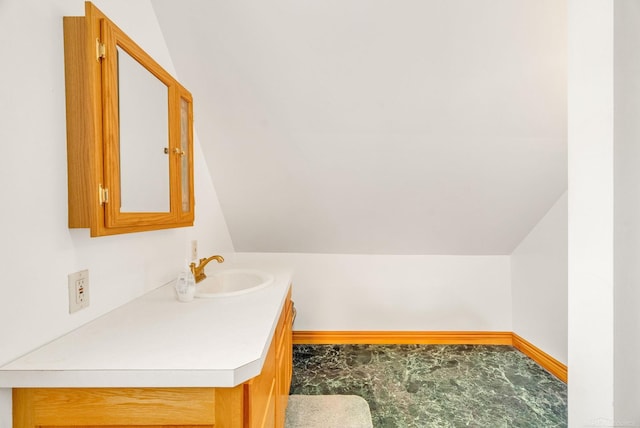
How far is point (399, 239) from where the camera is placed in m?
2.64

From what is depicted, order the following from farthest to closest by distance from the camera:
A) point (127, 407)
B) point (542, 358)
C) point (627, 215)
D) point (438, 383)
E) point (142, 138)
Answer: point (542, 358)
point (438, 383)
point (142, 138)
point (627, 215)
point (127, 407)

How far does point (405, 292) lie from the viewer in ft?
9.22

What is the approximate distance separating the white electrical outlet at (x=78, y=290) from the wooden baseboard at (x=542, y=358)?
117 inches

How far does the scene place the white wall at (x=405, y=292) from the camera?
9.21ft

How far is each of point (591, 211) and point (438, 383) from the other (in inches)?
66.8

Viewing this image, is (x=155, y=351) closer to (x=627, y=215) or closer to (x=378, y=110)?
(x=627, y=215)

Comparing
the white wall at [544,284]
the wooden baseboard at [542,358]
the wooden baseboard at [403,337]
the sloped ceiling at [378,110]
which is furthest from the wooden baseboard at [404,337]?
the sloped ceiling at [378,110]

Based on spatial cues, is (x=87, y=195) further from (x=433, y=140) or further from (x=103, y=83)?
(x=433, y=140)

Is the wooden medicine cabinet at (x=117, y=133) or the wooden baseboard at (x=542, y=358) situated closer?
the wooden medicine cabinet at (x=117, y=133)

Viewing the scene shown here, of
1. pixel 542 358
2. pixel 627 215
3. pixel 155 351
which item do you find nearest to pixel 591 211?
pixel 627 215

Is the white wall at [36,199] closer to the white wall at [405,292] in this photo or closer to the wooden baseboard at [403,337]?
the white wall at [405,292]

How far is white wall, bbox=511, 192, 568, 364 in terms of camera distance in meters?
2.24

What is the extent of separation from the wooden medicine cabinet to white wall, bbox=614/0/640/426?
1643 mm

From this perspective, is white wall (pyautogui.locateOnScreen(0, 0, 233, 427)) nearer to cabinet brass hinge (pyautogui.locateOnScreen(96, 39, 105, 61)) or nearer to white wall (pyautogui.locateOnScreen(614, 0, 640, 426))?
cabinet brass hinge (pyautogui.locateOnScreen(96, 39, 105, 61))
